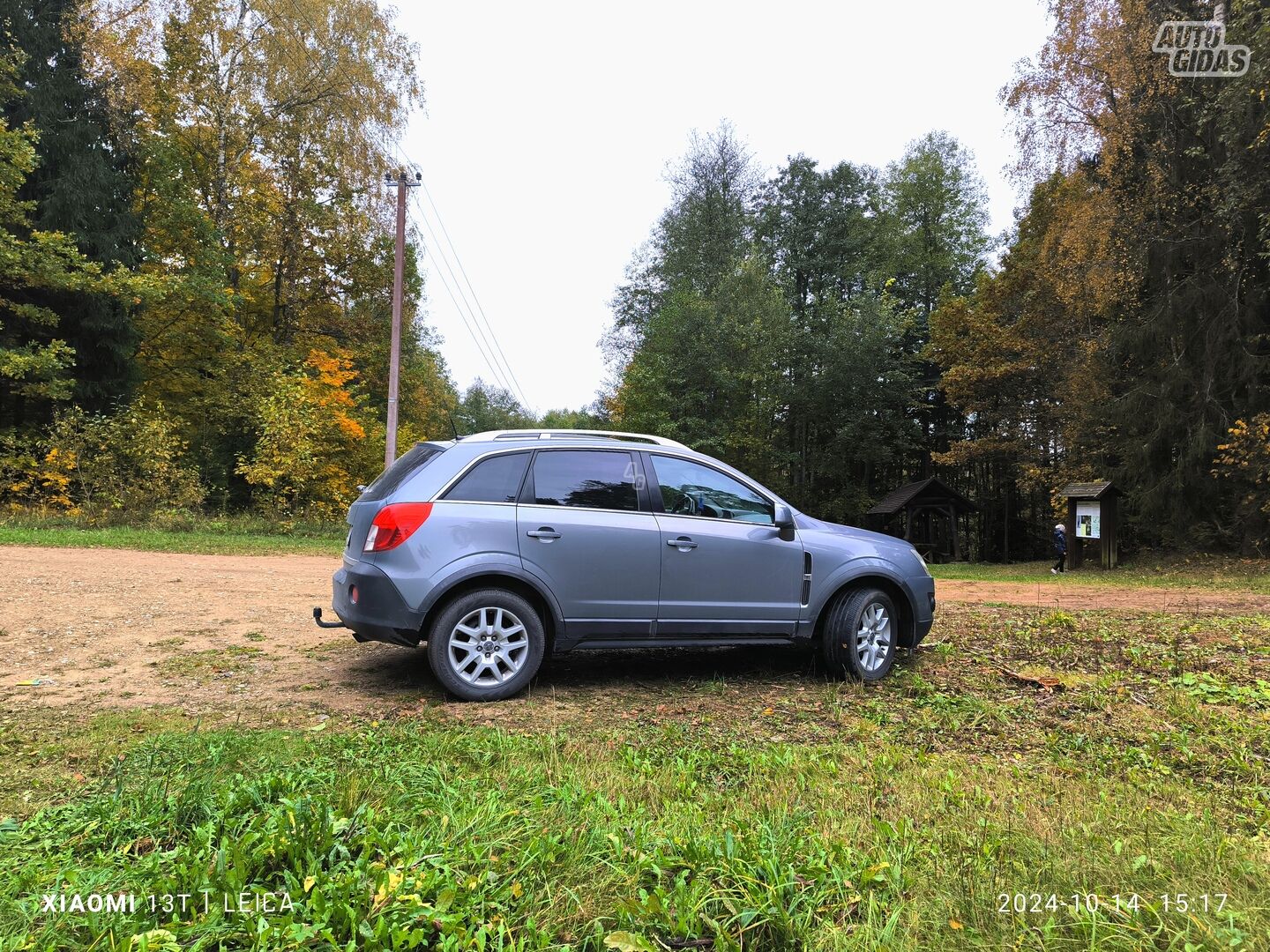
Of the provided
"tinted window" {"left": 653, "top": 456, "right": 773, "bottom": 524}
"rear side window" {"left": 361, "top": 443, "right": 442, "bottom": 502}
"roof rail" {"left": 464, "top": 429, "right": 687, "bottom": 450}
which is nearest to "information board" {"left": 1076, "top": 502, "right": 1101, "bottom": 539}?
"tinted window" {"left": 653, "top": 456, "right": 773, "bottom": 524}

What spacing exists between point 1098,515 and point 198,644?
2120 cm

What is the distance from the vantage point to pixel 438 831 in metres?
2.34

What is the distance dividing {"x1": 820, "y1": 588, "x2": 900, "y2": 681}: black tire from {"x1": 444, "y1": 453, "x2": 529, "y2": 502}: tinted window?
2.57 meters

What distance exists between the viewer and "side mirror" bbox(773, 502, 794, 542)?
17.5 ft

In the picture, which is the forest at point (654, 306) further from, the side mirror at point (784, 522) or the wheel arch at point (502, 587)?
the wheel arch at point (502, 587)

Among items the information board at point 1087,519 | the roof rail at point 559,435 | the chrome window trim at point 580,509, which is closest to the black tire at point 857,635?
the chrome window trim at point 580,509

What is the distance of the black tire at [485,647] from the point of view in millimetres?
4555

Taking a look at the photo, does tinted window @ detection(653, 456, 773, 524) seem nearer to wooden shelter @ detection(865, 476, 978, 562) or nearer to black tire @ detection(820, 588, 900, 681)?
black tire @ detection(820, 588, 900, 681)

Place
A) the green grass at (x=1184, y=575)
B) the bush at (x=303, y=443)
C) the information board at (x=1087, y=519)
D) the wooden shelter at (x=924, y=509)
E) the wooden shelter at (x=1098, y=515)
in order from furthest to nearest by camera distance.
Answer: the wooden shelter at (x=924, y=509) → the bush at (x=303, y=443) → the information board at (x=1087, y=519) → the wooden shelter at (x=1098, y=515) → the green grass at (x=1184, y=575)

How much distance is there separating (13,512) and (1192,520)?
2976 centimetres

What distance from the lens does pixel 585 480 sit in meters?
5.17

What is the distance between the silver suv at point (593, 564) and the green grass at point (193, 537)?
437 inches

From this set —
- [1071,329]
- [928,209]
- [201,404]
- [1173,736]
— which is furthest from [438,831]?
[928,209]

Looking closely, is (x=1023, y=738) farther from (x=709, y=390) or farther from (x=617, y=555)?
(x=709, y=390)
